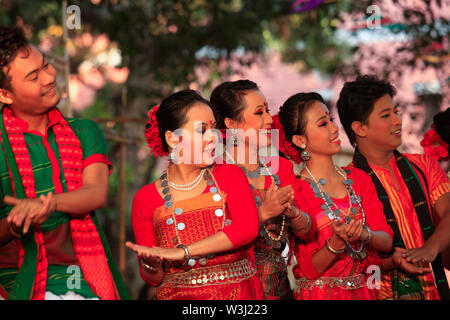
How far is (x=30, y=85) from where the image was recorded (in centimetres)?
346

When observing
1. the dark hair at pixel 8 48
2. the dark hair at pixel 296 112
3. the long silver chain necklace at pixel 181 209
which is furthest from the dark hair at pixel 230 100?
the dark hair at pixel 8 48

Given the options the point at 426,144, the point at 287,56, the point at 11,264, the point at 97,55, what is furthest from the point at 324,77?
the point at 11,264

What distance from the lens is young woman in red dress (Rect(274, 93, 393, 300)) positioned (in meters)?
3.68

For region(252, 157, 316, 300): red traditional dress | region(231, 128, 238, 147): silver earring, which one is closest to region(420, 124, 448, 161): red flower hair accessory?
region(252, 157, 316, 300): red traditional dress

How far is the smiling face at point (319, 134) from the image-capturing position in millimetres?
3900

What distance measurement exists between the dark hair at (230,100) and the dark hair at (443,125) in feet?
4.72

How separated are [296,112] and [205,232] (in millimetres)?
1049

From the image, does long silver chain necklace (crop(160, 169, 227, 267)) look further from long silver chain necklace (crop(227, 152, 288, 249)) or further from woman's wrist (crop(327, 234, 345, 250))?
woman's wrist (crop(327, 234, 345, 250))

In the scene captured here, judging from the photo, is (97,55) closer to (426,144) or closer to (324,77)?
(324,77)

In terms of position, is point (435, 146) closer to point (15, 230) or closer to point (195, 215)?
point (195, 215)

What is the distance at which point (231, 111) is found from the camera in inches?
159

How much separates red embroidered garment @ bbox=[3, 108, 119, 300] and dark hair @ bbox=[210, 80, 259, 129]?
97 centimetres

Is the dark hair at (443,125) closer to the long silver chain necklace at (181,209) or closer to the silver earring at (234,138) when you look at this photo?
the silver earring at (234,138)

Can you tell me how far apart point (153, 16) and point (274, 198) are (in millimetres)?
6741
